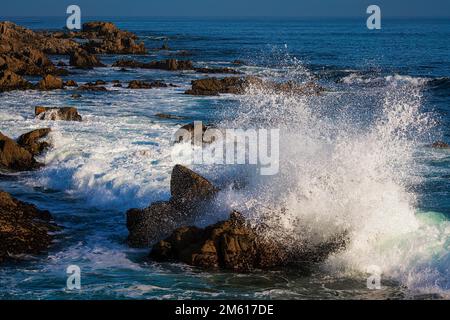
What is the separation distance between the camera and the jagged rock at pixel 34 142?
19.5 meters

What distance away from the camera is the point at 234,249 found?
11.3 metres

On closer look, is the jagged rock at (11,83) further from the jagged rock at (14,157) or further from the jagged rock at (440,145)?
the jagged rock at (440,145)

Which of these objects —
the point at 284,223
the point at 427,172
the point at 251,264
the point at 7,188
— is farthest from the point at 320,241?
the point at 7,188

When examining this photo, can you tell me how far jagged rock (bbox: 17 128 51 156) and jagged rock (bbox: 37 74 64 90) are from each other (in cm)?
1284

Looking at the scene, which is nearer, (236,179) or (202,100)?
(236,179)

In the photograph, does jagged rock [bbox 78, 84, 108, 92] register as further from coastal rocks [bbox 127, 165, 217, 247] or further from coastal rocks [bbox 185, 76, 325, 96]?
coastal rocks [bbox 127, 165, 217, 247]

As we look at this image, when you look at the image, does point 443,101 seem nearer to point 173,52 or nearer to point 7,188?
point 7,188

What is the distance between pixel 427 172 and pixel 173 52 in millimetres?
46057

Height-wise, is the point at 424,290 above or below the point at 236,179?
below

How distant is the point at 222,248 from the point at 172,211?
6.76 feet

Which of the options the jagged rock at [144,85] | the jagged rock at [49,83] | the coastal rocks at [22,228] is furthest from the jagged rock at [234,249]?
the jagged rock at [144,85]

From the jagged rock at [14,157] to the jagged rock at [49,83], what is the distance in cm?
1486

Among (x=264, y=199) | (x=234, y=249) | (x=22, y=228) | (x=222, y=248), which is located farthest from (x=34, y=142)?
(x=234, y=249)

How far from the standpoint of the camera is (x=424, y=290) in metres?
10.6
